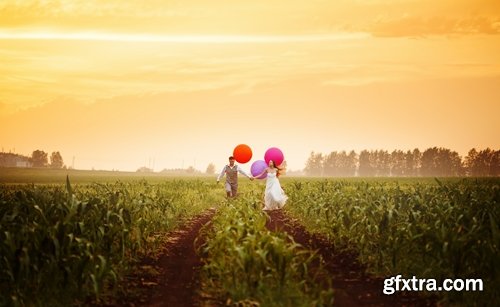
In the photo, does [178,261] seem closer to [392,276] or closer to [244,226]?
[244,226]

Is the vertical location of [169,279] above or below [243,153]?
below

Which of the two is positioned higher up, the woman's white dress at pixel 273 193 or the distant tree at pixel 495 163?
the distant tree at pixel 495 163

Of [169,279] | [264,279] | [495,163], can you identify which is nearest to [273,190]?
[169,279]

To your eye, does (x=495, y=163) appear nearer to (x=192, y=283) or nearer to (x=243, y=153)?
(x=243, y=153)

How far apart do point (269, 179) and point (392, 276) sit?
42.0 ft

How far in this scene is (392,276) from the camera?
1058 centimetres

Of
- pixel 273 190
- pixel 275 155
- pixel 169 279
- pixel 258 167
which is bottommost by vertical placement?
pixel 169 279

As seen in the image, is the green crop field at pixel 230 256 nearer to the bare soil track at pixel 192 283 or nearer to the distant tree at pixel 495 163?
the bare soil track at pixel 192 283

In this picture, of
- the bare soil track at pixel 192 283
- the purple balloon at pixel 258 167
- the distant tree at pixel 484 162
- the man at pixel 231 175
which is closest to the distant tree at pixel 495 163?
the distant tree at pixel 484 162

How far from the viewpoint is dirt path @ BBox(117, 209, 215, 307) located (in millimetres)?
8710

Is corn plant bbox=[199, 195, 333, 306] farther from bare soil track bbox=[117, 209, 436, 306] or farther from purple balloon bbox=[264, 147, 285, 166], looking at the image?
purple balloon bbox=[264, 147, 285, 166]

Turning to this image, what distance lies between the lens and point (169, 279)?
10195mm

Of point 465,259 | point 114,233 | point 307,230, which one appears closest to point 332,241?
point 307,230

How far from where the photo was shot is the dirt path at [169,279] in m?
8.71
